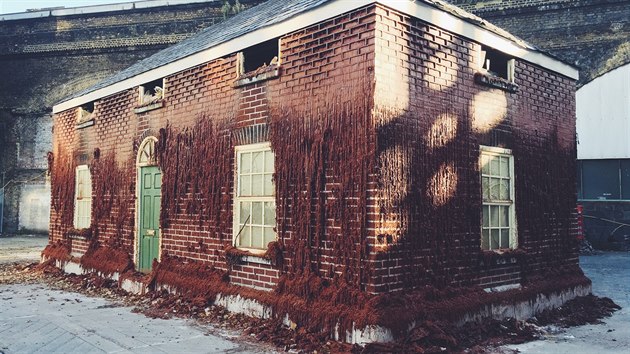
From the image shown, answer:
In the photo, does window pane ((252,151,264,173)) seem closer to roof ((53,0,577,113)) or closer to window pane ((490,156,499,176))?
roof ((53,0,577,113))

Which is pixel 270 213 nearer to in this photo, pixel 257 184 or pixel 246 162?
pixel 257 184

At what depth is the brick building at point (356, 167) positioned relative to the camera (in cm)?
555

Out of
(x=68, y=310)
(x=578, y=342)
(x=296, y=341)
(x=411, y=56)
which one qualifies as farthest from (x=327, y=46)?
(x=68, y=310)

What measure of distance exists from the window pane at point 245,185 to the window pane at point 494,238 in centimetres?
346

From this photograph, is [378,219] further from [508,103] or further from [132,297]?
[132,297]

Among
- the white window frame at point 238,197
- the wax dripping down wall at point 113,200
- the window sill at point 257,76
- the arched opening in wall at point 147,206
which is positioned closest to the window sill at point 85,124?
the wax dripping down wall at point 113,200

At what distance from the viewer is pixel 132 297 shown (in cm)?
860

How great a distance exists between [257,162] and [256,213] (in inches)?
Answer: 28.2

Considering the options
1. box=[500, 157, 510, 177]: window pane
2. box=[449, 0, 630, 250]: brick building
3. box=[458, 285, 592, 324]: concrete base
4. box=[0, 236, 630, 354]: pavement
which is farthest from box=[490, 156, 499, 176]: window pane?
box=[449, 0, 630, 250]: brick building

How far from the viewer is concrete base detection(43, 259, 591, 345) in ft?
16.8

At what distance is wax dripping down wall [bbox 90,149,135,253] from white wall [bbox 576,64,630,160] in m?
14.3

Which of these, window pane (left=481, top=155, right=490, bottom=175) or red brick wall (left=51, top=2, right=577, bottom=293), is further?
window pane (left=481, top=155, right=490, bottom=175)

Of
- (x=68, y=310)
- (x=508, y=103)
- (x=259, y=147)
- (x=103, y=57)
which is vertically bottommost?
(x=68, y=310)

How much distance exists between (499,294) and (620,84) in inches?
521
